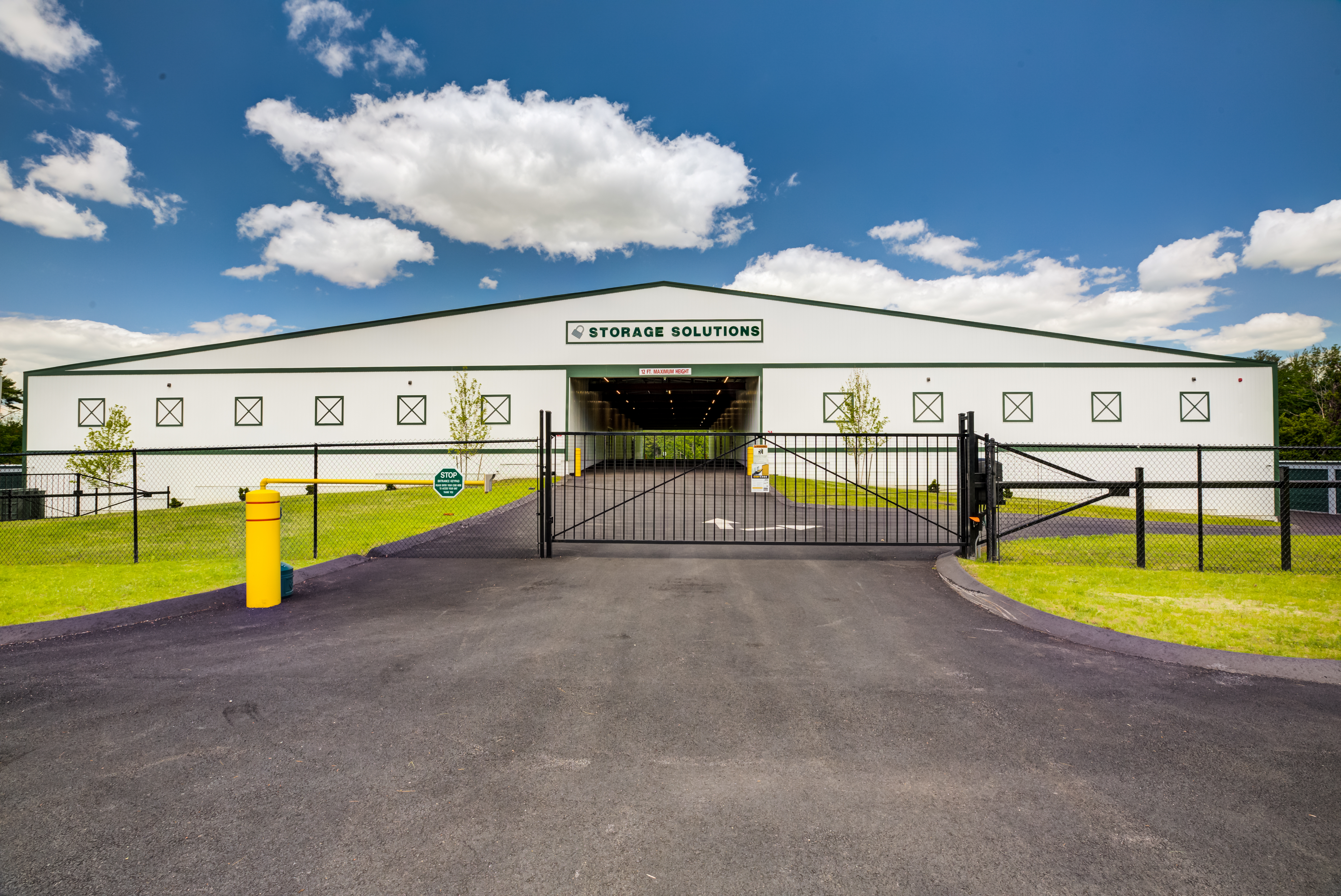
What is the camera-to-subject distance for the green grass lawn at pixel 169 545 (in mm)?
7125

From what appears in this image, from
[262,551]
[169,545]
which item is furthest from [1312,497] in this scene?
[169,545]

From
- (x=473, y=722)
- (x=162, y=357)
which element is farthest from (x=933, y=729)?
(x=162, y=357)

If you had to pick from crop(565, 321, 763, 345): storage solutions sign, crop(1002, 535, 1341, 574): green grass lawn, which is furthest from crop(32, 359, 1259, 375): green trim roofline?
crop(1002, 535, 1341, 574): green grass lawn

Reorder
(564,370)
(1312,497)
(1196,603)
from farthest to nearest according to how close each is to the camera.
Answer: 1. (564,370)
2. (1312,497)
3. (1196,603)

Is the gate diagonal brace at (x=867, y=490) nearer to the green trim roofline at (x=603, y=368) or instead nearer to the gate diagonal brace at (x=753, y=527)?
the gate diagonal brace at (x=753, y=527)

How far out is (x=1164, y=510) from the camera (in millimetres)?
27844

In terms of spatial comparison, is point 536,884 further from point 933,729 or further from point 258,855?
point 933,729

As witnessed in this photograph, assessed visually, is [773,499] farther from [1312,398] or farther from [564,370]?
[1312,398]

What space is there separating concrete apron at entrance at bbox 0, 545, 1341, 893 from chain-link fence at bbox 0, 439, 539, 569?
4.11m

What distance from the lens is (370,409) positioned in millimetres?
30000

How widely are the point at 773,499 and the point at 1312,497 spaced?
23.9m

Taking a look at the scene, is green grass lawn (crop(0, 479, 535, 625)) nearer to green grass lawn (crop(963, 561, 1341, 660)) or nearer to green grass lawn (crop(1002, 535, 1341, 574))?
green grass lawn (crop(963, 561, 1341, 660))

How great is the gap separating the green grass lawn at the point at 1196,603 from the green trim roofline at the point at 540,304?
22.1 metres

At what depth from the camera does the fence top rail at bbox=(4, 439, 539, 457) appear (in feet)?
32.5
